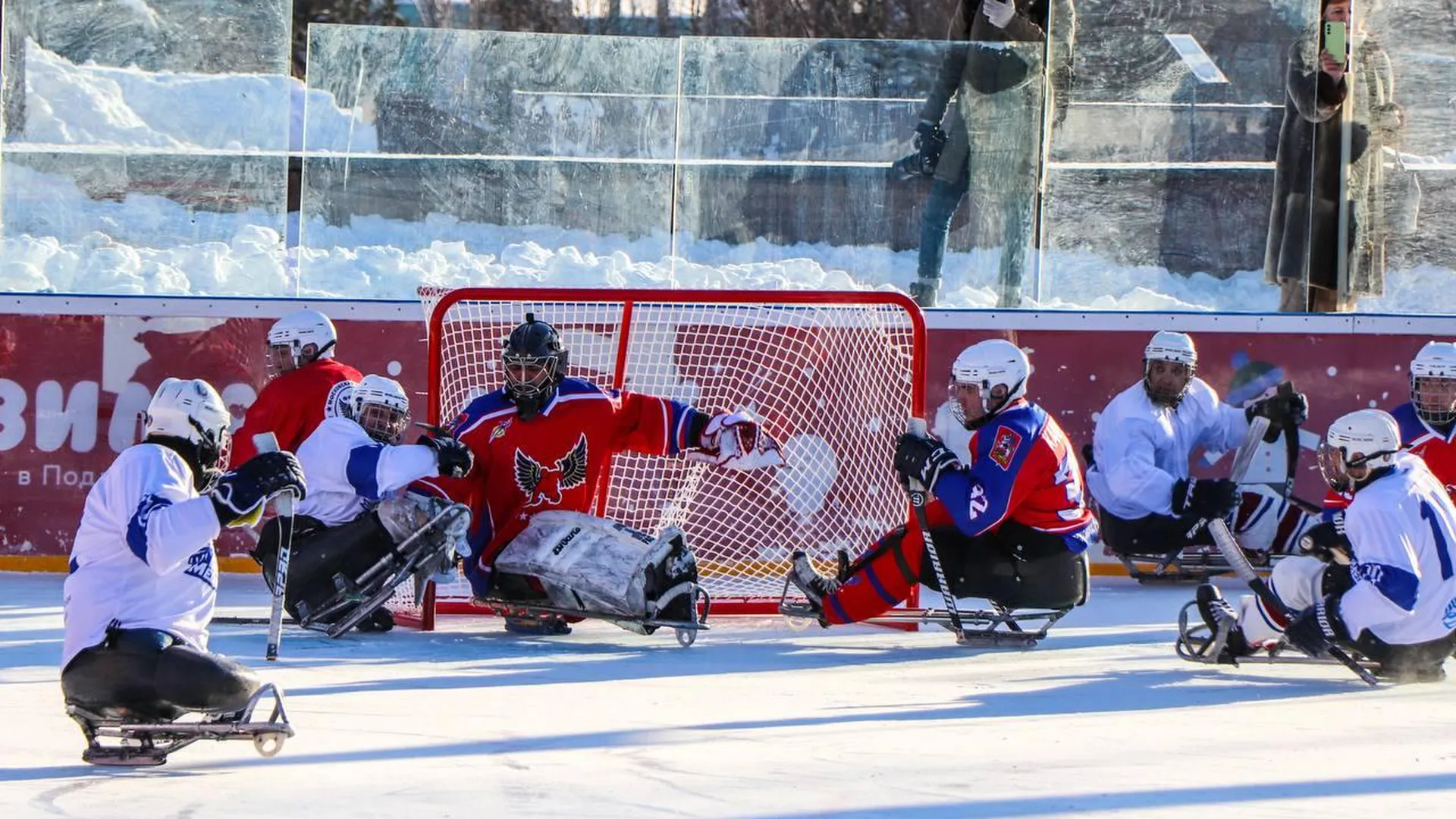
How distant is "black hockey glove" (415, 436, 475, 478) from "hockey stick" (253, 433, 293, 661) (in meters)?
0.83

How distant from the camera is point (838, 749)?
4.71 m

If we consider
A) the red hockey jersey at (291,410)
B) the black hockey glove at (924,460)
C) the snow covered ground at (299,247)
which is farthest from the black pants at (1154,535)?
the red hockey jersey at (291,410)

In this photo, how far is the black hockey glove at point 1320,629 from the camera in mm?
5695

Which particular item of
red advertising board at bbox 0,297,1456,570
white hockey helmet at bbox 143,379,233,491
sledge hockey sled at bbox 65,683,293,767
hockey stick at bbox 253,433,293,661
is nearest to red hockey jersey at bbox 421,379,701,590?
hockey stick at bbox 253,433,293,661

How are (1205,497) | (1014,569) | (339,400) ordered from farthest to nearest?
1. (1205,497)
2. (339,400)
3. (1014,569)

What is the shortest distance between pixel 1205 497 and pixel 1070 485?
4.55ft

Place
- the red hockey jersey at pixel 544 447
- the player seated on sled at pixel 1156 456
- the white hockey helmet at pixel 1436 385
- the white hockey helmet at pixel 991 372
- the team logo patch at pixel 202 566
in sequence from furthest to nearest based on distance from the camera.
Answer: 1. the player seated on sled at pixel 1156 456
2. the white hockey helmet at pixel 1436 385
3. the red hockey jersey at pixel 544 447
4. the white hockey helmet at pixel 991 372
5. the team logo patch at pixel 202 566

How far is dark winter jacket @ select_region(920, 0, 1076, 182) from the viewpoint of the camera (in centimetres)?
891

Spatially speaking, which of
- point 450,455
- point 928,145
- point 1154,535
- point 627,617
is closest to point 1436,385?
point 1154,535

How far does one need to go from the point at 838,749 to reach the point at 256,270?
4.72 m

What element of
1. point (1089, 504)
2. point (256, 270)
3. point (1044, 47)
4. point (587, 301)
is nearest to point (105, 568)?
point (587, 301)

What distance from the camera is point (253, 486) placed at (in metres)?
4.35

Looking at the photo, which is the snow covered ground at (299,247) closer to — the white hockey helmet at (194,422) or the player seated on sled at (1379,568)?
the player seated on sled at (1379,568)

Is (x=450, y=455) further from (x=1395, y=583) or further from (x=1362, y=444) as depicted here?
(x=1395, y=583)
